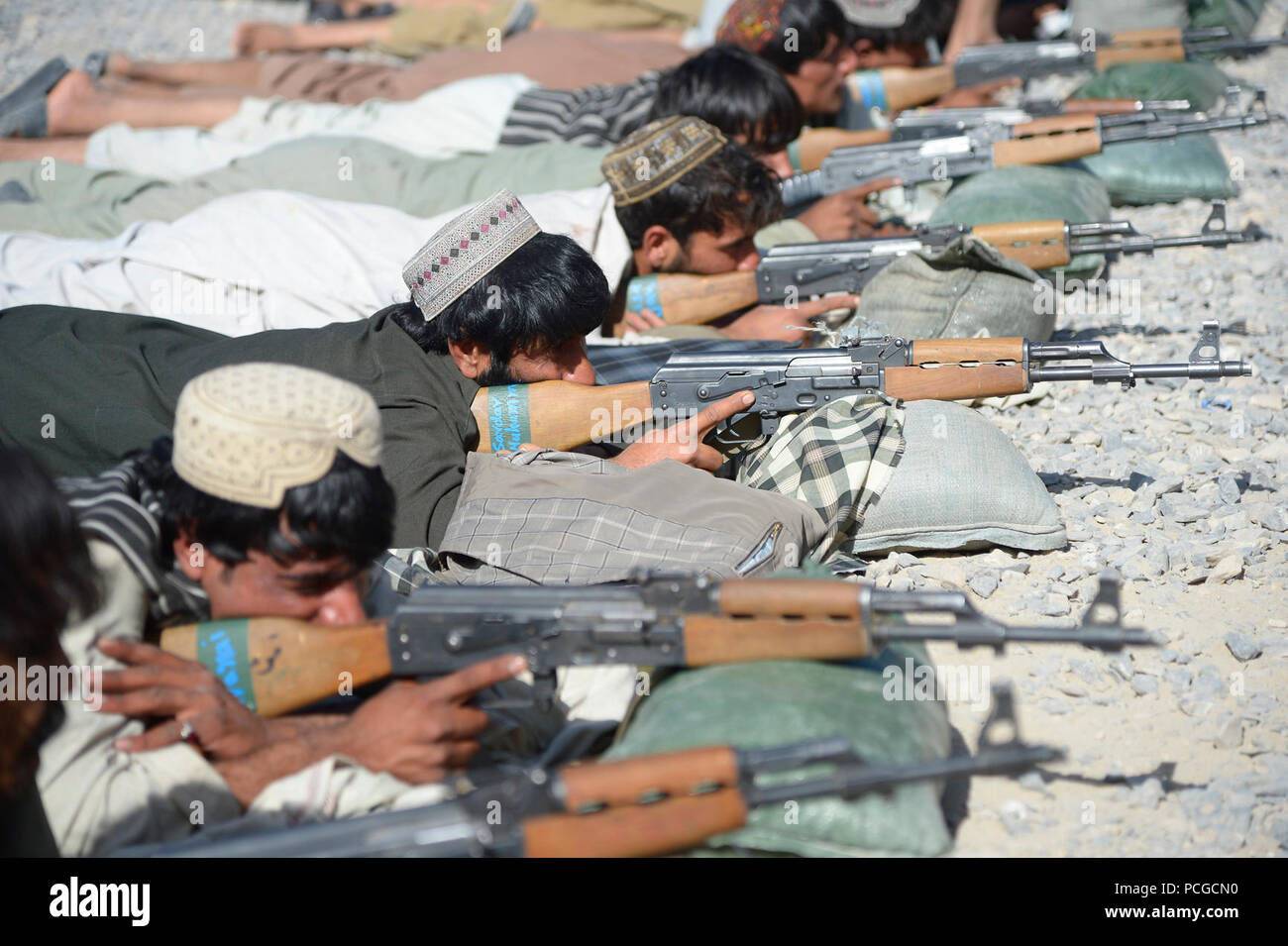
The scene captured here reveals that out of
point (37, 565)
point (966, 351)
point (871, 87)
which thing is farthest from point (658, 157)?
point (37, 565)

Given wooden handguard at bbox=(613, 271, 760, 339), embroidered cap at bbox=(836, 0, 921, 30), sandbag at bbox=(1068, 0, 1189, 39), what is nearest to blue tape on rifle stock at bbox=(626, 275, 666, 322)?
wooden handguard at bbox=(613, 271, 760, 339)

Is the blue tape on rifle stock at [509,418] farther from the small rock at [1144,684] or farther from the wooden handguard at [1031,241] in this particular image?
the wooden handguard at [1031,241]

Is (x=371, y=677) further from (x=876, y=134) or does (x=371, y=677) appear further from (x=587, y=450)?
(x=876, y=134)

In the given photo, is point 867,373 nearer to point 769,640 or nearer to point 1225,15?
point 769,640

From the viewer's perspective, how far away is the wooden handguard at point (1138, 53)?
28.6ft

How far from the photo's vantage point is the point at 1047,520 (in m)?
4.19

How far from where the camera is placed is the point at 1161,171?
7523mm

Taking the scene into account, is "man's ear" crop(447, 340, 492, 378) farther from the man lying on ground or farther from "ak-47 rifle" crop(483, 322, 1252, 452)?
the man lying on ground

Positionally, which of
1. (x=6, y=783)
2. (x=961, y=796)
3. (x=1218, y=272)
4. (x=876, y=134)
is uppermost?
(x=876, y=134)

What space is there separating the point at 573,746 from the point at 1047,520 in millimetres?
1929

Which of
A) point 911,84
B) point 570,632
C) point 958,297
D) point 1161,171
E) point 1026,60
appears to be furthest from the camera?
point 1026,60

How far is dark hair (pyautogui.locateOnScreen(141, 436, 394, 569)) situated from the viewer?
110 inches

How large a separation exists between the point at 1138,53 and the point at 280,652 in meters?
7.94

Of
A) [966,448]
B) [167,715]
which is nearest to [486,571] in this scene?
[167,715]
